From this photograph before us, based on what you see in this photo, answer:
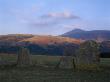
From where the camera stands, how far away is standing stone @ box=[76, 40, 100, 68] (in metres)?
36.4

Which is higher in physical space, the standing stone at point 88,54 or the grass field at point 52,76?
the standing stone at point 88,54

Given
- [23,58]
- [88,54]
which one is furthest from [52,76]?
[23,58]

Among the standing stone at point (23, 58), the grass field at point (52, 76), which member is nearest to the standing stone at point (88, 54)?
the grass field at point (52, 76)

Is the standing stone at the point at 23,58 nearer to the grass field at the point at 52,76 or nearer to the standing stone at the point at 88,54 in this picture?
the standing stone at the point at 88,54

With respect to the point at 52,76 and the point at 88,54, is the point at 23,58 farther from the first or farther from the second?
the point at 52,76

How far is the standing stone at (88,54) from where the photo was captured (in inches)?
1435

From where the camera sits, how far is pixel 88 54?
3706 centimetres

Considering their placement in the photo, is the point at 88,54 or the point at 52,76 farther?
the point at 88,54

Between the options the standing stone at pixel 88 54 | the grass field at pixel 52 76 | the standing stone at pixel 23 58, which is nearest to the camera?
the grass field at pixel 52 76

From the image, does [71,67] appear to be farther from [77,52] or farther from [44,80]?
[44,80]

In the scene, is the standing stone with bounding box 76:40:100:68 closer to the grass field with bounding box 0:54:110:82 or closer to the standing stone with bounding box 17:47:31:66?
the grass field with bounding box 0:54:110:82

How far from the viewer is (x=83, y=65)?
36062 millimetres

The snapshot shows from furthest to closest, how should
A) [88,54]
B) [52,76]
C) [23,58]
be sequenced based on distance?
[23,58]
[88,54]
[52,76]

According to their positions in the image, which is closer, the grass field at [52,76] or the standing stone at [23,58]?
the grass field at [52,76]
